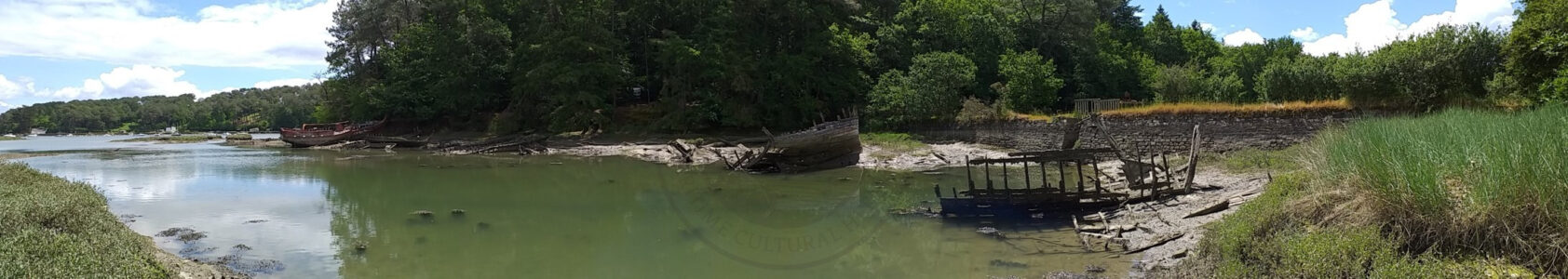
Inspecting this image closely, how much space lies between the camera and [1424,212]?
21.7ft

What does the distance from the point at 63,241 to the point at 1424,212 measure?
44.9 feet

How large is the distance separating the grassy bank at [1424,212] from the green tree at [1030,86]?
26.1 meters

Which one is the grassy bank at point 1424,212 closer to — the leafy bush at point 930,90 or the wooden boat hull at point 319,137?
the leafy bush at point 930,90

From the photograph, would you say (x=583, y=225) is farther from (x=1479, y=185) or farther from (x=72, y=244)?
(x=1479, y=185)

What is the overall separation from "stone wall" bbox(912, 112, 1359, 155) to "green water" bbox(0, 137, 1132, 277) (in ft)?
28.0

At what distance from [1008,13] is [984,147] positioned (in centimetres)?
1534

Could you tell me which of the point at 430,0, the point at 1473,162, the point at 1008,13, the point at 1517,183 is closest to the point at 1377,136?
the point at 1473,162

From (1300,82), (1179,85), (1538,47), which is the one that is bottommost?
(1300,82)

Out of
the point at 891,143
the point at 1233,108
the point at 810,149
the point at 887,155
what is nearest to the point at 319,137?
the point at 891,143

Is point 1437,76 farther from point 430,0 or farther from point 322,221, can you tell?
point 430,0

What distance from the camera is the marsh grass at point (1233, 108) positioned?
22797 mm

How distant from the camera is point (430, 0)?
52.5 m

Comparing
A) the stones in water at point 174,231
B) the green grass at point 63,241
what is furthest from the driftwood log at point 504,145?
the green grass at point 63,241

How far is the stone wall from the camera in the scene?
2302 cm
